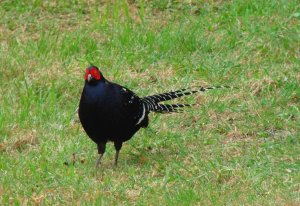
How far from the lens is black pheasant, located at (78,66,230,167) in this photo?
7.36 m

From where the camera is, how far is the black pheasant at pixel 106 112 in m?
7.36

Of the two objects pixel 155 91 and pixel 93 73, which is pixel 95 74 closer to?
pixel 93 73

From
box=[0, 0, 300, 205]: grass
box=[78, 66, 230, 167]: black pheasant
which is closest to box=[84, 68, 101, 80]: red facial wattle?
box=[78, 66, 230, 167]: black pheasant

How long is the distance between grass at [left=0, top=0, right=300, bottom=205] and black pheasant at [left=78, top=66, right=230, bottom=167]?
0.29 meters

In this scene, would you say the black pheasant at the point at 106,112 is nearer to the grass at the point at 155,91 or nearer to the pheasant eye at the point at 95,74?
the pheasant eye at the point at 95,74

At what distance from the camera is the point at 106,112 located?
24.2 ft

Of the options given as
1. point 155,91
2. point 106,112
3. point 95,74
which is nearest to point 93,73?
point 95,74

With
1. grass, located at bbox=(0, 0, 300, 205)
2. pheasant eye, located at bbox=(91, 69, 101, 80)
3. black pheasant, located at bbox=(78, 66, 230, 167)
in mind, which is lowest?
grass, located at bbox=(0, 0, 300, 205)

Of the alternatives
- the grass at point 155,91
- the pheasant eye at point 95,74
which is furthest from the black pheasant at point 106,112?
the grass at point 155,91

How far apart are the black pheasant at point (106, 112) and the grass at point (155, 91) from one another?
0.29 metres

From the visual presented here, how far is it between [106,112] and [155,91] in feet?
7.54

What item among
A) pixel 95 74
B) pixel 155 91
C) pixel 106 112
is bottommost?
pixel 155 91

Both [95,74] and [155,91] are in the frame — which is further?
[155,91]

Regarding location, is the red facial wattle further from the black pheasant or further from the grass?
the grass
